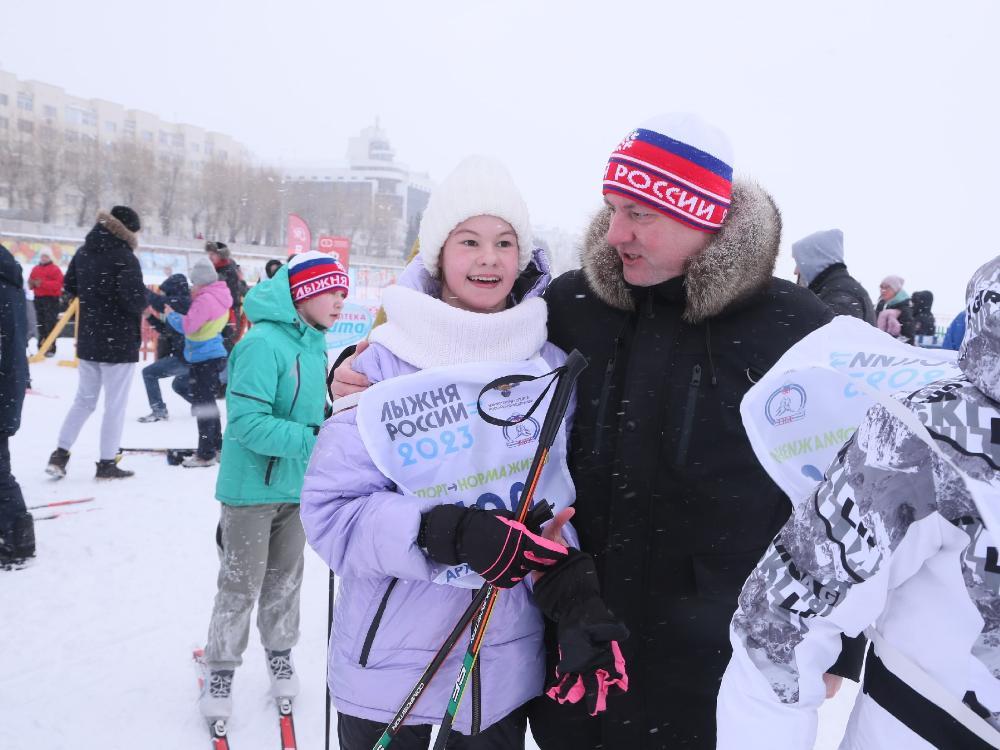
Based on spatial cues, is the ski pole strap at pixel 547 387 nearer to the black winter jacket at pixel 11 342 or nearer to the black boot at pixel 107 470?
the black winter jacket at pixel 11 342

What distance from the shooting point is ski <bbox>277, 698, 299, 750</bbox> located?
2.86m

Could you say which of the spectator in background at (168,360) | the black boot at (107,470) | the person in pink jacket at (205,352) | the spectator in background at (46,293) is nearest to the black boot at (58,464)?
the black boot at (107,470)

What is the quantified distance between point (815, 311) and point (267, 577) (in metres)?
2.64

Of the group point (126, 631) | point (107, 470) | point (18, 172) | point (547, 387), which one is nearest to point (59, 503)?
point (107, 470)

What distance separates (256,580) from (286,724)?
63 cm

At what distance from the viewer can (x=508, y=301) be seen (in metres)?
1.98

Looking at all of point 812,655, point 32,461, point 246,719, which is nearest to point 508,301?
point 812,655

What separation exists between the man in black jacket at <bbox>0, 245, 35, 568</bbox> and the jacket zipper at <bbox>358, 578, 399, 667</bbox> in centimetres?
333

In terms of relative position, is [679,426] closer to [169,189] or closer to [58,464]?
[58,464]

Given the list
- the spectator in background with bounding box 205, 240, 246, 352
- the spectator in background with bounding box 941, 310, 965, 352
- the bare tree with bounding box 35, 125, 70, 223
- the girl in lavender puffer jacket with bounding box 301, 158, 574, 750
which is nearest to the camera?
the girl in lavender puffer jacket with bounding box 301, 158, 574, 750

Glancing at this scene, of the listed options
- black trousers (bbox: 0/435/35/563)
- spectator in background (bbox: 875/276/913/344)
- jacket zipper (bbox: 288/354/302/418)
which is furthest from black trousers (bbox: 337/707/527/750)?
spectator in background (bbox: 875/276/913/344)

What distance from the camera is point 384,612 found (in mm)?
1708

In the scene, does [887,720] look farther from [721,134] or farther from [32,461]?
[32,461]

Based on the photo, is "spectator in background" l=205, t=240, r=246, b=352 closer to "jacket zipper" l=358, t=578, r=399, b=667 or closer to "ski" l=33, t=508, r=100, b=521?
"ski" l=33, t=508, r=100, b=521
